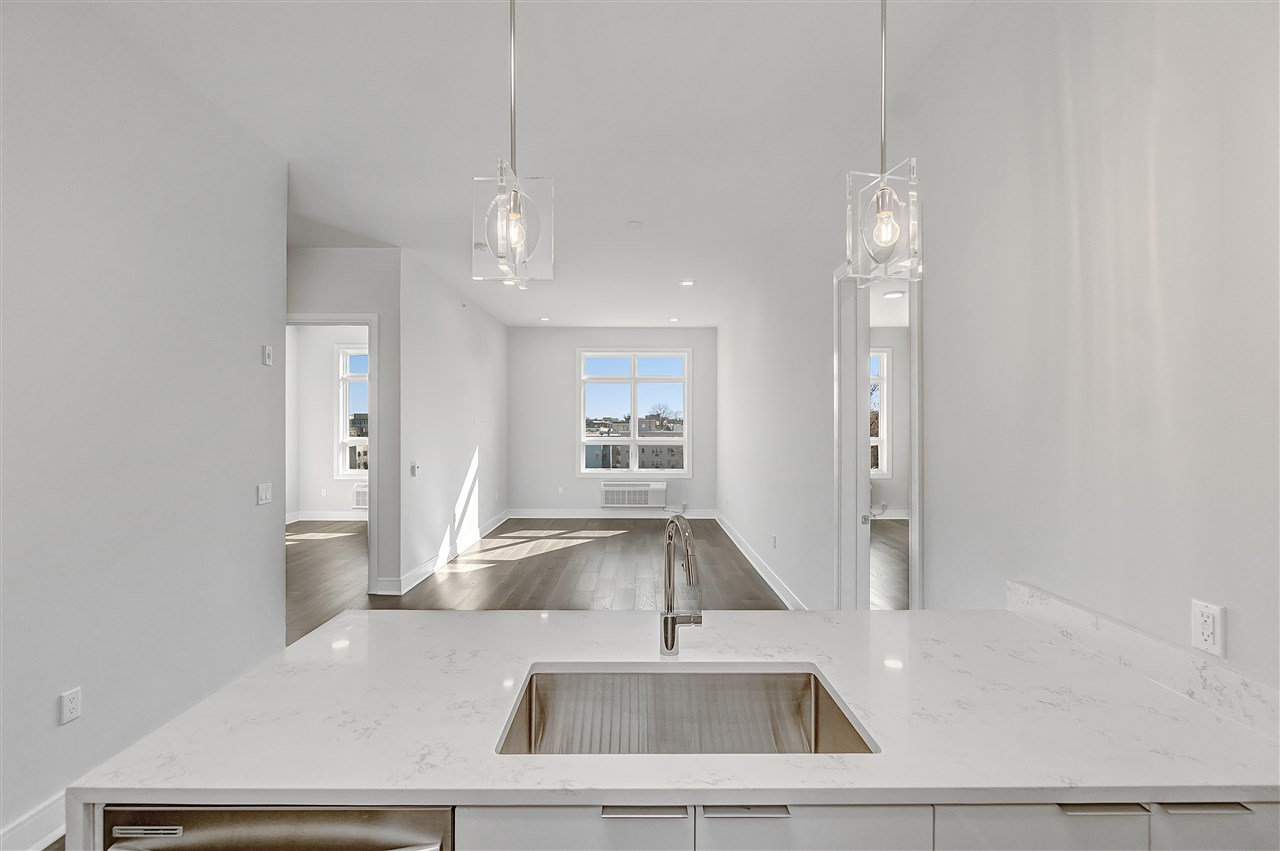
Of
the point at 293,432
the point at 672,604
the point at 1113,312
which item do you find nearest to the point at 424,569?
the point at 293,432

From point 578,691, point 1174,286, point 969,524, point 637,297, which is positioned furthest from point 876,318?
point 578,691

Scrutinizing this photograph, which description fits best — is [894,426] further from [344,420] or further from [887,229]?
[887,229]

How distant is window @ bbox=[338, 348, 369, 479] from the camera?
866 cm

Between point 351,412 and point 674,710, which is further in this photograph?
point 351,412

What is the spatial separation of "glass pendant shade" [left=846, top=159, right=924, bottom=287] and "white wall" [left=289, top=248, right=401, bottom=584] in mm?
4135

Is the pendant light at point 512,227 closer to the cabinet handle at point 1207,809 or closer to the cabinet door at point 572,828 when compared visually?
the cabinet door at point 572,828

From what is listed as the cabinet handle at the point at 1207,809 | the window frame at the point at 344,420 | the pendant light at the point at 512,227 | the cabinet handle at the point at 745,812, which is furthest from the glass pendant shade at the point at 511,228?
the window frame at the point at 344,420

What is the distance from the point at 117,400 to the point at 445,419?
3.75 metres

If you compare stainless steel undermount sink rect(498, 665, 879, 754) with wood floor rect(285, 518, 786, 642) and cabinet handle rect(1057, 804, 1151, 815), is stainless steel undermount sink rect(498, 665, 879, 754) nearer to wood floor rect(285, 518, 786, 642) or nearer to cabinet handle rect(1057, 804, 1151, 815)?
cabinet handle rect(1057, 804, 1151, 815)

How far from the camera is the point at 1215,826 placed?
91 centimetres

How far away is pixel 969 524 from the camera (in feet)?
6.75

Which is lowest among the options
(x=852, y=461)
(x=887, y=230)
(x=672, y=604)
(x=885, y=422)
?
(x=672, y=604)

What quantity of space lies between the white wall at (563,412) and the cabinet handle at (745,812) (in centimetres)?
817

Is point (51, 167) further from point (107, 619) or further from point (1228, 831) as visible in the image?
Answer: point (1228, 831)
